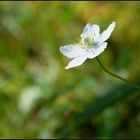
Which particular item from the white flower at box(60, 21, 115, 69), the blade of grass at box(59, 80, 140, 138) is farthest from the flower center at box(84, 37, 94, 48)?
the blade of grass at box(59, 80, 140, 138)

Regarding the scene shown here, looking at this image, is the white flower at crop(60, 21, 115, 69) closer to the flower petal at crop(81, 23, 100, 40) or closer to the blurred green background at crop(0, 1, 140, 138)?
the flower petal at crop(81, 23, 100, 40)

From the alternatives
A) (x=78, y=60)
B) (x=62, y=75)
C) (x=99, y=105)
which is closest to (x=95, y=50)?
(x=78, y=60)

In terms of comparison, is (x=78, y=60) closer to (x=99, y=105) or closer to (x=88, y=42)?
(x=88, y=42)

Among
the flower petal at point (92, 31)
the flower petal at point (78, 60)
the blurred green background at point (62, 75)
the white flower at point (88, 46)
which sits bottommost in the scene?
the flower petal at point (78, 60)

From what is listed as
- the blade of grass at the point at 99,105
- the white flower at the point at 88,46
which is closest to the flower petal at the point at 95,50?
the white flower at the point at 88,46

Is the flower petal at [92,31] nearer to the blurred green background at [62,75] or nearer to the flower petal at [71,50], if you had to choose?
the flower petal at [71,50]

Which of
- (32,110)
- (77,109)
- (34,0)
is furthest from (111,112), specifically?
(34,0)
